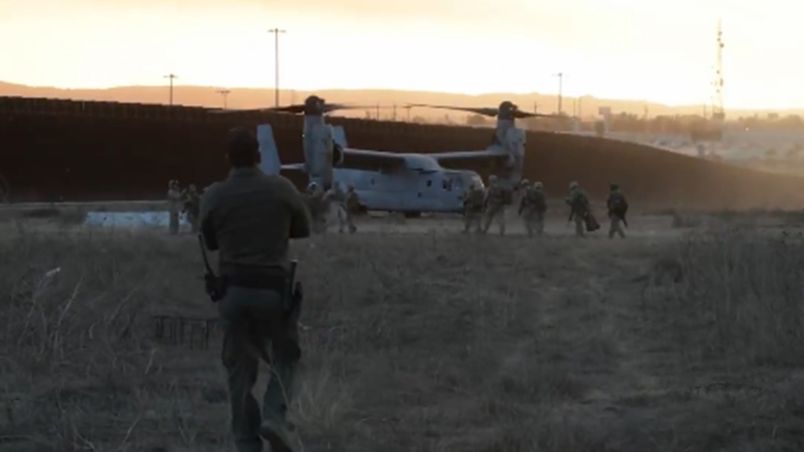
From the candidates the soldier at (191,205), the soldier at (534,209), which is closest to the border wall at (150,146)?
the soldier at (191,205)

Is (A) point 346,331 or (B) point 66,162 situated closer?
(A) point 346,331

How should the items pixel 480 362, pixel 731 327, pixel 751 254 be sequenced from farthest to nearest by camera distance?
pixel 751 254
pixel 731 327
pixel 480 362

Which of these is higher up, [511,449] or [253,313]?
[253,313]

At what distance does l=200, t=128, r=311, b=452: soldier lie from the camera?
775 centimetres

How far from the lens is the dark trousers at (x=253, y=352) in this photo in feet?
25.4

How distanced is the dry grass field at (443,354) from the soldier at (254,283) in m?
1.05

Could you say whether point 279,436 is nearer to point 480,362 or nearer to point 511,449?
point 511,449

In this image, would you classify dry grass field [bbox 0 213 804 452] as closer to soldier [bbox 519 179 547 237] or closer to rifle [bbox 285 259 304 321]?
rifle [bbox 285 259 304 321]

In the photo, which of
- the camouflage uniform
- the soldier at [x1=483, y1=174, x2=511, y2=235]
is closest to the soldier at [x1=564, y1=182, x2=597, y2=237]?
the camouflage uniform

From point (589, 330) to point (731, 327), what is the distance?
2226mm

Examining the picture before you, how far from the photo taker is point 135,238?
25.6 metres

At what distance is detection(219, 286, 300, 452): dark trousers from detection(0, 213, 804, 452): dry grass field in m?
0.99

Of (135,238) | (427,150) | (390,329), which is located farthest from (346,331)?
(427,150)

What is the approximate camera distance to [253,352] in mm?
7871
